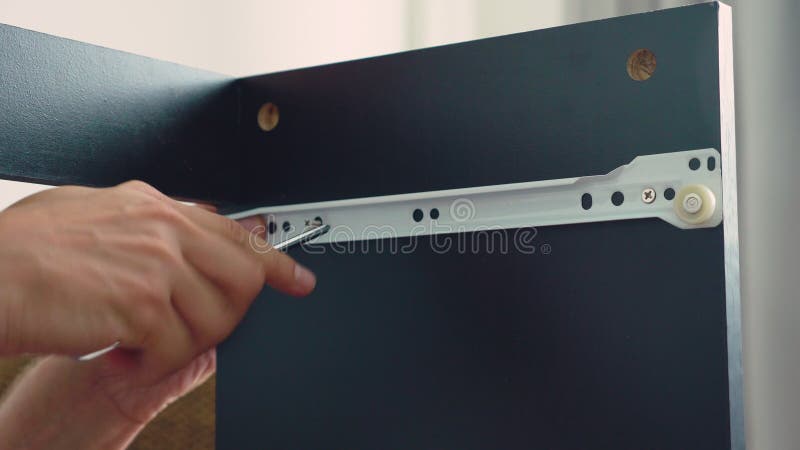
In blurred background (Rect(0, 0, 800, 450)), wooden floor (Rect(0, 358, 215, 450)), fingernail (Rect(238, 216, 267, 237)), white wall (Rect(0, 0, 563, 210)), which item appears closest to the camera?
fingernail (Rect(238, 216, 267, 237))

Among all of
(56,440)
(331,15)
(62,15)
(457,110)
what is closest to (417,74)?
(457,110)

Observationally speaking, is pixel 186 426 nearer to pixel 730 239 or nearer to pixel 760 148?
pixel 730 239

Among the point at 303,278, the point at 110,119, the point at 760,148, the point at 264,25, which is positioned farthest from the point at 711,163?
the point at 264,25

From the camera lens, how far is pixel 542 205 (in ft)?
2.00

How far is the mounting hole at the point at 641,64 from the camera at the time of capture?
1.85ft

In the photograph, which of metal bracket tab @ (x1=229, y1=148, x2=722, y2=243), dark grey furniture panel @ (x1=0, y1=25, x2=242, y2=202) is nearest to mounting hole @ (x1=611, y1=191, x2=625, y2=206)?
metal bracket tab @ (x1=229, y1=148, x2=722, y2=243)

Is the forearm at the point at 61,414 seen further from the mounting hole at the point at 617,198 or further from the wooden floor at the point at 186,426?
the mounting hole at the point at 617,198

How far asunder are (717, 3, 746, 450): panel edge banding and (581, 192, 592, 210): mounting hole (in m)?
0.08

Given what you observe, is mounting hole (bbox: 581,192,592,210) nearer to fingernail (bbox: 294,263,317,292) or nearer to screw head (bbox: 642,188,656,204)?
screw head (bbox: 642,188,656,204)

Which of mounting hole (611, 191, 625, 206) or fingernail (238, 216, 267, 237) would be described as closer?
mounting hole (611, 191, 625, 206)

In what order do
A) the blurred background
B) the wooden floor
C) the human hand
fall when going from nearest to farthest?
the human hand, the wooden floor, the blurred background

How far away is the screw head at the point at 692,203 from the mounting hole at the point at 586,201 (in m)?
0.06

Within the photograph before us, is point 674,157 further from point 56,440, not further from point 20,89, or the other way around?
point 56,440

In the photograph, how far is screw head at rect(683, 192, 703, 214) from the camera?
54 cm
